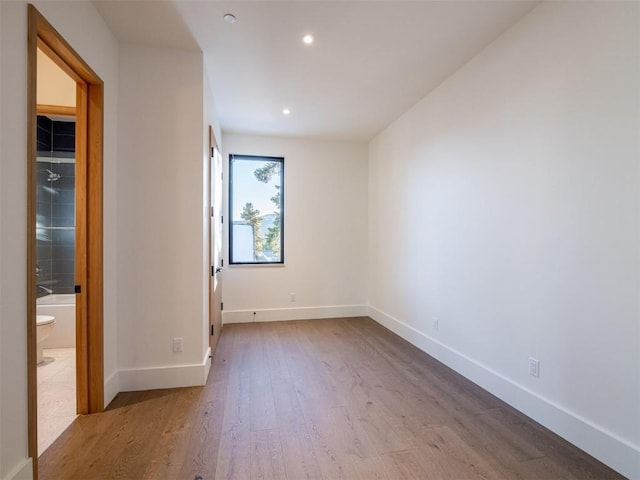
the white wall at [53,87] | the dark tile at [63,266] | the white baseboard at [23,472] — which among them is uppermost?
the white wall at [53,87]

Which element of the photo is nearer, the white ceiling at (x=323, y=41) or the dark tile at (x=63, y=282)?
the white ceiling at (x=323, y=41)

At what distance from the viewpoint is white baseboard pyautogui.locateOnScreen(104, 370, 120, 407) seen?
85.1 inches

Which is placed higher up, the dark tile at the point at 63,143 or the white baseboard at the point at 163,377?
the dark tile at the point at 63,143

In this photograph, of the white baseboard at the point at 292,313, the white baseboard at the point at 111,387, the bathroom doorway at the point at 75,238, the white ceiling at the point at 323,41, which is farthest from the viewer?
the white baseboard at the point at 292,313

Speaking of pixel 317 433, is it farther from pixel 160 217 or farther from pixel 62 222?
pixel 62 222

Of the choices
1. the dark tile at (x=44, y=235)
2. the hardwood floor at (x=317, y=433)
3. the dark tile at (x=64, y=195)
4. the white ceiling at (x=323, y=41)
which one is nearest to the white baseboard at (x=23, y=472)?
the hardwood floor at (x=317, y=433)

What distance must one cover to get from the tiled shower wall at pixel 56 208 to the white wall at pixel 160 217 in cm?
215

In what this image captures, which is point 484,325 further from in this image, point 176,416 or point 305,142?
point 305,142

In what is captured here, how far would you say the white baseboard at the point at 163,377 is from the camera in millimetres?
2375

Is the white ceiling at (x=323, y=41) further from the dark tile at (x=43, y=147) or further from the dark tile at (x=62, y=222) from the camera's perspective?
the dark tile at (x=62, y=222)

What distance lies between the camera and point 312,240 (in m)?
4.64

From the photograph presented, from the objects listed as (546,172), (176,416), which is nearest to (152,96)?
(176,416)

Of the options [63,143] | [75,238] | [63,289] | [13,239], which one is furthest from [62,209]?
[13,239]

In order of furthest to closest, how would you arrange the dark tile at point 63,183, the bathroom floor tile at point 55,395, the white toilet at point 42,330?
1. the dark tile at point 63,183
2. the white toilet at point 42,330
3. the bathroom floor tile at point 55,395
